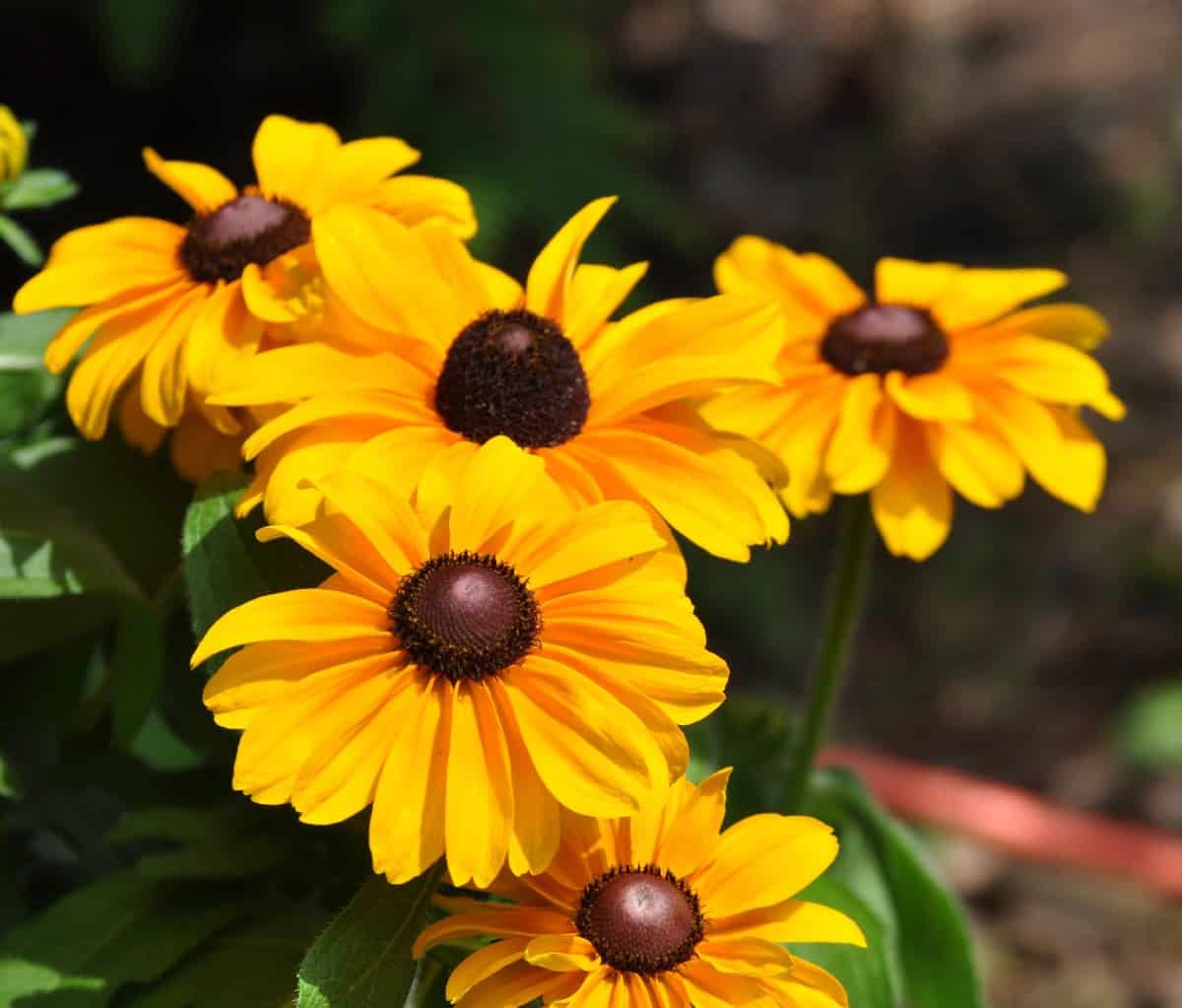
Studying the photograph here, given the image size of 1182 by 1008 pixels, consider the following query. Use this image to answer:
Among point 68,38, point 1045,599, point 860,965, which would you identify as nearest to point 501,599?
point 860,965

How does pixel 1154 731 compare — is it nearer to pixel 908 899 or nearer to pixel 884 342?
pixel 908 899

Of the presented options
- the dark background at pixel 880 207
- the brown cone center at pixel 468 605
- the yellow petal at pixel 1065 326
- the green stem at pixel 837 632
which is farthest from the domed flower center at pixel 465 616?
the dark background at pixel 880 207

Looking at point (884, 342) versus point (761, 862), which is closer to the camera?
point (761, 862)

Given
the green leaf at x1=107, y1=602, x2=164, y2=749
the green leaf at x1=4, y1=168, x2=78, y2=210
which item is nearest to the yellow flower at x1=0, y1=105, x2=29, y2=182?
the green leaf at x1=4, y1=168, x2=78, y2=210

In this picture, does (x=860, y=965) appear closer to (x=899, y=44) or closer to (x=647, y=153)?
(x=647, y=153)

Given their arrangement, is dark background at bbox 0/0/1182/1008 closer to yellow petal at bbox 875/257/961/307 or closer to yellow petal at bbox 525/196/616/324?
yellow petal at bbox 875/257/961/307

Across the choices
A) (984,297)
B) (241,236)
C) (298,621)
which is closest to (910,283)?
(984,297)
